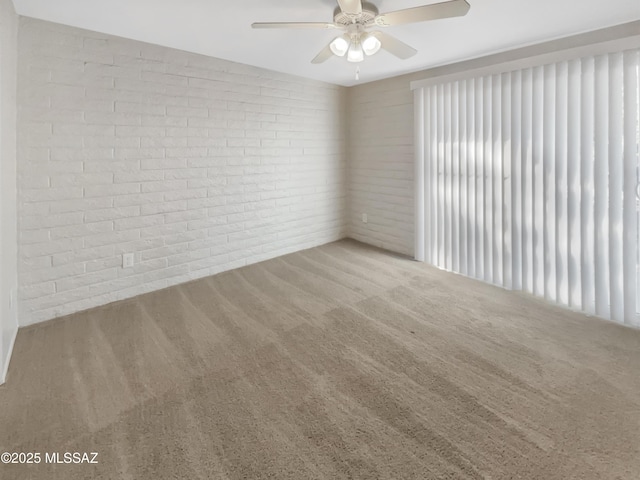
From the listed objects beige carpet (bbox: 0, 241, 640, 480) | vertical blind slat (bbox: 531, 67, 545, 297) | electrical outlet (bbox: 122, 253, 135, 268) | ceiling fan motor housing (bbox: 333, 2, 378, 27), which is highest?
ceiling fan motor housing (bbox: 333, 2, 378, 27)

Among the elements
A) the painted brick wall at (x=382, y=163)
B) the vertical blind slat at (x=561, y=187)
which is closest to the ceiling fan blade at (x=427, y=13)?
the vertical blind slat at (x=561, y=187)

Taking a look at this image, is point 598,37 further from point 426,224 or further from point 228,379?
point 228,379

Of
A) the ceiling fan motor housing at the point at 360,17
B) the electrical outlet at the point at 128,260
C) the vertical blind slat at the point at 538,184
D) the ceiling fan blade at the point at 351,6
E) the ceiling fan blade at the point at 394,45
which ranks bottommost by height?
the electrical outlet at the point at 128,260

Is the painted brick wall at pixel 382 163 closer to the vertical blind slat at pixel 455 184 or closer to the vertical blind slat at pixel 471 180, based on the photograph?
the vertical blind slat at pixel 455 184

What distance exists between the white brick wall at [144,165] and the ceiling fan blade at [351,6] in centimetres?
193

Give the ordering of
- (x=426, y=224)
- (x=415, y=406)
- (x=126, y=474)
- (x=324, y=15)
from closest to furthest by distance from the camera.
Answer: (x=126, y=474), (x=415, y=406), (x=324, y=15), (x=426, y=224)

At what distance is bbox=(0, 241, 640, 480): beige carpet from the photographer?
1445 millimetres

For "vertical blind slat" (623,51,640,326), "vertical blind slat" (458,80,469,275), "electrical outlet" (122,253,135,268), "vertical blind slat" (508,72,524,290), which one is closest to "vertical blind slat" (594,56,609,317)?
"vertical blind slat" (623,51,640,326)

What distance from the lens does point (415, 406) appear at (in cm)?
177

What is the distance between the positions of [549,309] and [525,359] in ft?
3.19

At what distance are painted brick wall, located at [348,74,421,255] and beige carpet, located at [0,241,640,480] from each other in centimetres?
160

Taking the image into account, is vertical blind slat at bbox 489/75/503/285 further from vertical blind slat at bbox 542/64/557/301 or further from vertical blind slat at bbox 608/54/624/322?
vertical blind slat at bbox 608/54/624/322

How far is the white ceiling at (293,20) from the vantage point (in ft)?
7.65

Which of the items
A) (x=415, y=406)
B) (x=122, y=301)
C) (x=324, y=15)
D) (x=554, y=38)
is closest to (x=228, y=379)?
(x=415, y=406)
